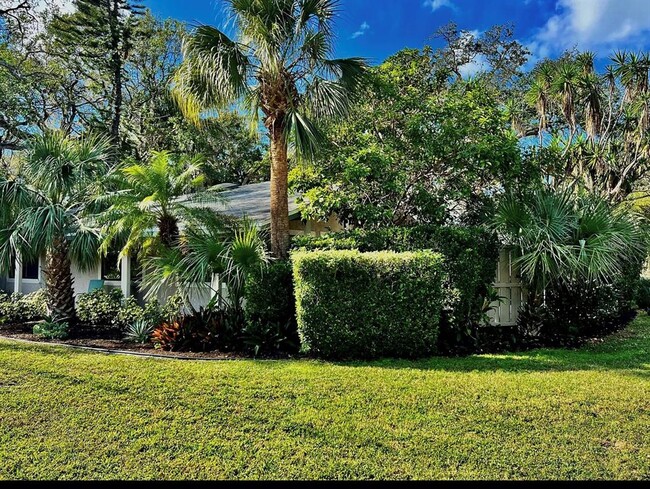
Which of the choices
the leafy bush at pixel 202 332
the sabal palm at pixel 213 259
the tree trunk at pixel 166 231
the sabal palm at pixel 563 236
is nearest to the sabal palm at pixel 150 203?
the tree trunk at pixel 166 231

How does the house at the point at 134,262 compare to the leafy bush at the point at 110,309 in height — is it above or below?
above

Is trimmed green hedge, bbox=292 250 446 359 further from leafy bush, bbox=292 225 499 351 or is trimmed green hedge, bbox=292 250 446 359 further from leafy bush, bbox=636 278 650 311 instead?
leafy bush, bbox=636 278 650 311

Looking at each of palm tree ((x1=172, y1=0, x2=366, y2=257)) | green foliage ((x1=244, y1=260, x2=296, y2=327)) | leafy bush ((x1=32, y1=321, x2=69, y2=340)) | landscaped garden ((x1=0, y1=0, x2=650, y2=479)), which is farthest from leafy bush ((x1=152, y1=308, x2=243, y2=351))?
leafy bush ((x1=32, y1=321, x2=69, y2=340))

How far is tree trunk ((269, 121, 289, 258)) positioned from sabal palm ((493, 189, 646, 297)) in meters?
4.30

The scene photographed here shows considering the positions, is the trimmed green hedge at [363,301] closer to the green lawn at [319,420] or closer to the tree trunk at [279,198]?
the green lawn at [319,420]

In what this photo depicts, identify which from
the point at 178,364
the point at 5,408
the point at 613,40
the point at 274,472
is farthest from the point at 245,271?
the point at 613,40

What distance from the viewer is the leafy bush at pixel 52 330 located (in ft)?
31.4

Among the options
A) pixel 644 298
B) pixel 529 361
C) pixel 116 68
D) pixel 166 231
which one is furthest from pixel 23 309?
pixel 644 298

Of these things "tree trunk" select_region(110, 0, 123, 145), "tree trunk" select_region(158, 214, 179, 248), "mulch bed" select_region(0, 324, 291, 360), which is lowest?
"mulch bed" select_region(0, 324, 291, 360)

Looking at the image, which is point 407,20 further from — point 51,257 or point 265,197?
point 51,257

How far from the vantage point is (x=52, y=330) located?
973 centimetres

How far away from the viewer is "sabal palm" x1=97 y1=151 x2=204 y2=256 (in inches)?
354

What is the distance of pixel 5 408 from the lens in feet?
16.9

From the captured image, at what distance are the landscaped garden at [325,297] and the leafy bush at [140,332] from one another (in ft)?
0.15
